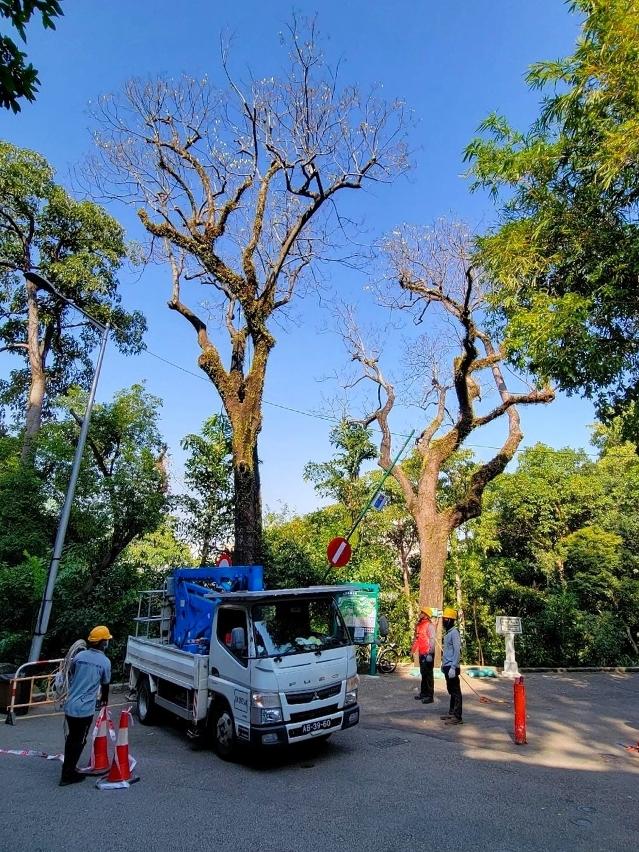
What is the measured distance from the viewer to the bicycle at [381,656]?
1533cm

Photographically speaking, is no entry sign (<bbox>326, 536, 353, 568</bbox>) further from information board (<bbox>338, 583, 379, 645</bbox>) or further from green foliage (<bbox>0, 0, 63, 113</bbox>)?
green foliage (<bbox>0, 0, 63, 113</bbox>)

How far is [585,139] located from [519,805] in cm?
858

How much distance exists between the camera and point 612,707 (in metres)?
10.8

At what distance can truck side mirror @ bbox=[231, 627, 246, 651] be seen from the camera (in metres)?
7.05

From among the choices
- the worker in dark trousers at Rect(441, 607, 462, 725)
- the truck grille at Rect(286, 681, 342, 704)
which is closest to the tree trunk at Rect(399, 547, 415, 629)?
the worker in dark trousers at Rect(441, 607, 462, 725)

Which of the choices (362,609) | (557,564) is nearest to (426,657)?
(362,609)

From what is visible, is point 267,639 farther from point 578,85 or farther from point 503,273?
point 578,85

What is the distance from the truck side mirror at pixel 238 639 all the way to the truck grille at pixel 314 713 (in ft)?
3.36

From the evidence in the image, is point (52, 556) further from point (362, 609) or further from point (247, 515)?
point (362, 609)

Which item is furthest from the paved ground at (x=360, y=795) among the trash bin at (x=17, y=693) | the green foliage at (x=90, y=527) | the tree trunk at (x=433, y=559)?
the green foliage at (x=90, y=527)

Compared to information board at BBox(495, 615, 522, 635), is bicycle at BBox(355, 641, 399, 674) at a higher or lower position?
lower

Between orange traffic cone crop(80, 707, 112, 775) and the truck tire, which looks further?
the truck tire

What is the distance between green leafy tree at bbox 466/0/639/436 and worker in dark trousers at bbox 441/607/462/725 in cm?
434

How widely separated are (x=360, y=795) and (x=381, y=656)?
39.5 ft
